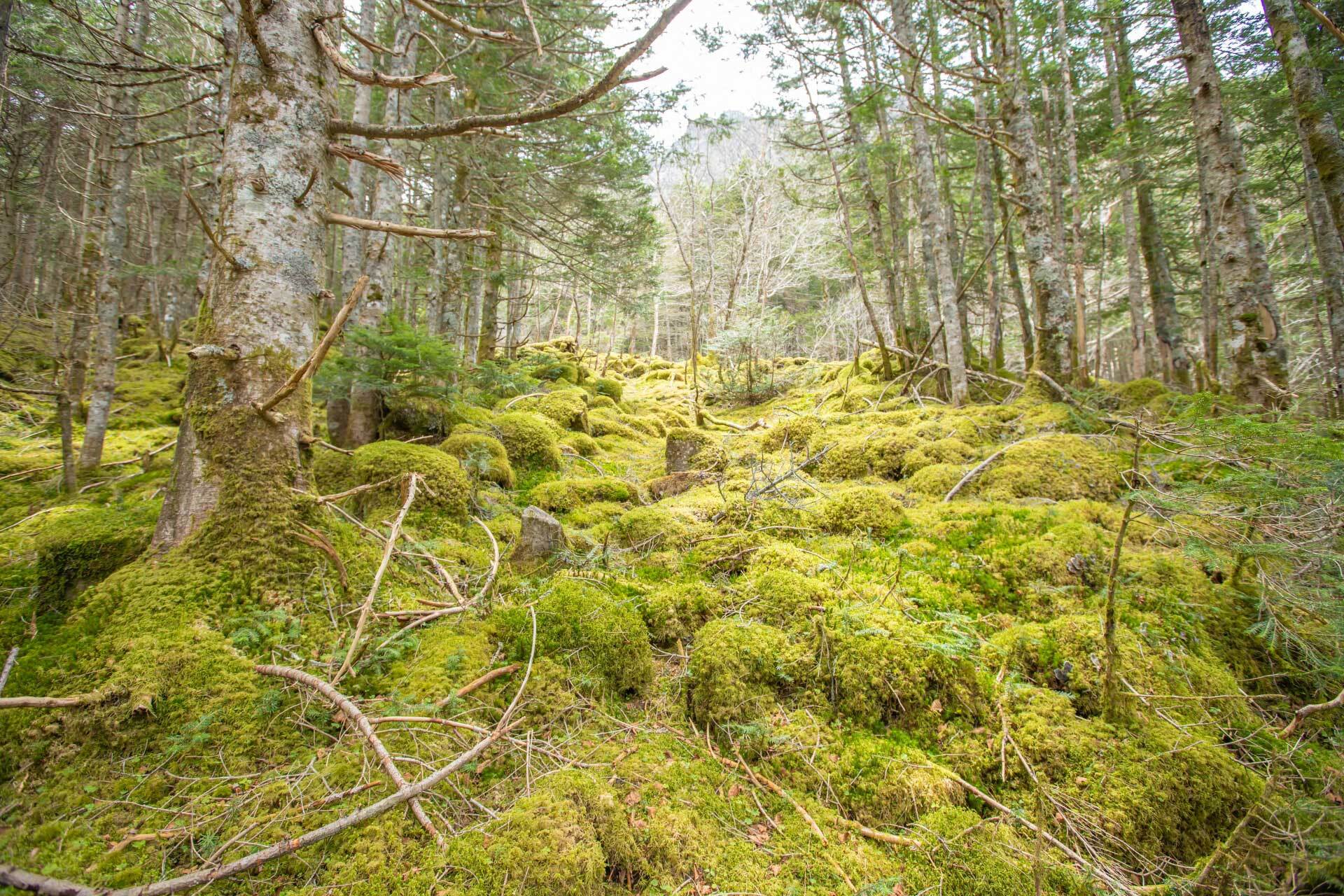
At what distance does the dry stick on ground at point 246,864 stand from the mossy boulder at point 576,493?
9.56ft

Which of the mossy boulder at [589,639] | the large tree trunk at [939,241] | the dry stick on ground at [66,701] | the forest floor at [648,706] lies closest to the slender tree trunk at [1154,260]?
the large tree trunk at [939,241]

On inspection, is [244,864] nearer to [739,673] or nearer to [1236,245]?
[739,673]

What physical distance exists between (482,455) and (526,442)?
3.16 feet

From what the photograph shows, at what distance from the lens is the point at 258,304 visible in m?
2.14

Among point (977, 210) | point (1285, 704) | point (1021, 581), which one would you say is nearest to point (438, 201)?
point (1021, 581)

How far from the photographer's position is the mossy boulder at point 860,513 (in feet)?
12.1

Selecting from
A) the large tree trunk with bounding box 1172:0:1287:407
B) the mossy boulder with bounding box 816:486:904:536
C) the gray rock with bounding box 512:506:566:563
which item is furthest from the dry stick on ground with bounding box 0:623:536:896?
the large tree trunk with bounding box 1172:0:1287:407

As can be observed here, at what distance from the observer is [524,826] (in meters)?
1.48

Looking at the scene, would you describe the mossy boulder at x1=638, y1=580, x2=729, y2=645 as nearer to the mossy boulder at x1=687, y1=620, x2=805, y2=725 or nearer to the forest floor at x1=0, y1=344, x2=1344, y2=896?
the forest floor at x1=0, y1=344, x2=1344, y2=896

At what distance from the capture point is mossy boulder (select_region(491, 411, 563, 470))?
5.57m

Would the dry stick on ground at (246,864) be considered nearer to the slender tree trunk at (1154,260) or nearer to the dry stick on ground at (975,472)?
the dry stick on ground at (975,472)

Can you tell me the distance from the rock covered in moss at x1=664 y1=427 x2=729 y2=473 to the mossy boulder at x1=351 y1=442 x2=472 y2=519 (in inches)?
94.0

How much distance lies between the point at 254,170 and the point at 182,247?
55.4 ft

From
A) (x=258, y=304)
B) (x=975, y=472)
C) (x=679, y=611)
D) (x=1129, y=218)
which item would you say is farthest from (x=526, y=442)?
(x=1129, y=218)
